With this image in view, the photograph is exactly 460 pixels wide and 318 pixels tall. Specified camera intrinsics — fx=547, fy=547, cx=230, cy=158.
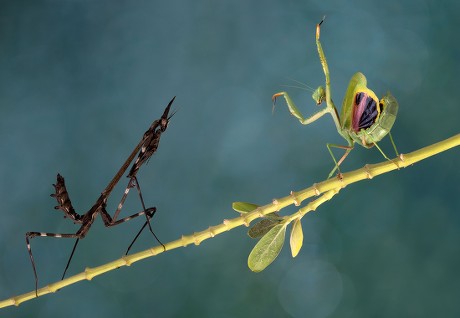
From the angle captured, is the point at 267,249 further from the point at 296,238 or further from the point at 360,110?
the point at 360,110

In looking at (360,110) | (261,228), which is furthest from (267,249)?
(360,110)

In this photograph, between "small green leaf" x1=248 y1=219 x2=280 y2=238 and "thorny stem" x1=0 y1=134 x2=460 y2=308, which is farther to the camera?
"small green leaf" x1=248 y1=219 x2=280 y2=238

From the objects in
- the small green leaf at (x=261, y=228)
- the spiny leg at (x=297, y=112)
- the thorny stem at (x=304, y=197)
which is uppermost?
the spiny leg at (x=297, y=112)

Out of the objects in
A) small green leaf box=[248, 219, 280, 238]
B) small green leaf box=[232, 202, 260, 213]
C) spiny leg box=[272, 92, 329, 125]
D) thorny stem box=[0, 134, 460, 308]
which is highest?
spiny leg box=[272, 92, 329, 125]

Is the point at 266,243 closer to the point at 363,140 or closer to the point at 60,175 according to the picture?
the point at 363,140
